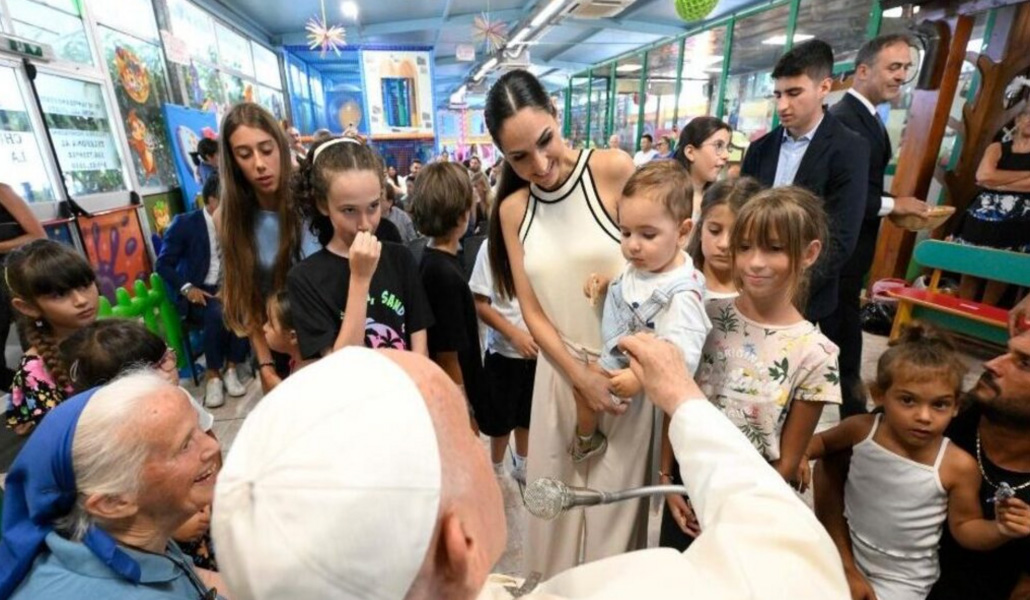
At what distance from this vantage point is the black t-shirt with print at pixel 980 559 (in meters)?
1.21

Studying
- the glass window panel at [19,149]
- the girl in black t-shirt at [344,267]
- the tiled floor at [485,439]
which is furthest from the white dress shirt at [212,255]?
the girl in black t-shirt at [344,267]

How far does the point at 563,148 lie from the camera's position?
1.39m

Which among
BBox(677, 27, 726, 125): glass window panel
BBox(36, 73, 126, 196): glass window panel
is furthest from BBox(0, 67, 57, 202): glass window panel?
BBox(677, 27, 726, 125): glass window panel

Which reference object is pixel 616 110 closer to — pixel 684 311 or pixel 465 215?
pixel 465 215

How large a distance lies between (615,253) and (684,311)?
28 centimetres

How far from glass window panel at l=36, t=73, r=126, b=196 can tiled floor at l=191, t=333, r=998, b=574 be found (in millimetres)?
2255

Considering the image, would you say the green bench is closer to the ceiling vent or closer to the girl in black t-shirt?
the girl in black t-shirt

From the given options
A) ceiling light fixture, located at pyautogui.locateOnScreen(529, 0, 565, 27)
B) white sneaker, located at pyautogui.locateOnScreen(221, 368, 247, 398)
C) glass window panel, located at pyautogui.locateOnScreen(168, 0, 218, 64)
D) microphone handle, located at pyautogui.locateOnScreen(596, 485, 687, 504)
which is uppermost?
ceiling light fixture, located at pyautogui.locateOnScreen(529, 0, 565, 27)

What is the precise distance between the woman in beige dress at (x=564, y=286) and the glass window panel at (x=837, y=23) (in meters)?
5.40

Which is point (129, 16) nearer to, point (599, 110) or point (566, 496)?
point (566, 496)

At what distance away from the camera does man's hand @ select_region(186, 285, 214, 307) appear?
3314 mm

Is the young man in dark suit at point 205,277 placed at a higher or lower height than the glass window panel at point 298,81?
lower

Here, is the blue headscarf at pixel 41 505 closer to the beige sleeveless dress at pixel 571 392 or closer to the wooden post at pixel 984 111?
the beige sleeveless dress at pixel 571 392

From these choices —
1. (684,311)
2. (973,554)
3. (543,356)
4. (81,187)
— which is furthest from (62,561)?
(81,187)
